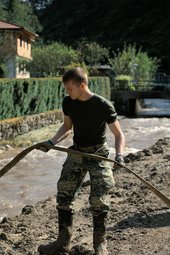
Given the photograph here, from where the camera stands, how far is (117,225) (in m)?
6.51

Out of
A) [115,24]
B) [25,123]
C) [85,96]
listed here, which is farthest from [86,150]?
[115,24]

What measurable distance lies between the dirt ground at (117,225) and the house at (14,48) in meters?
33.8

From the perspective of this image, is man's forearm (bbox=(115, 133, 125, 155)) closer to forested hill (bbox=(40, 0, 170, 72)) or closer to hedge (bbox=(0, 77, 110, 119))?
hedge (bbox=(0, 77, 110, 119))

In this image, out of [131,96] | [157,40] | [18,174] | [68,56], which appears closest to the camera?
[18,174]

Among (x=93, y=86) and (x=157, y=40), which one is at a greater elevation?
(x=157, y=40)

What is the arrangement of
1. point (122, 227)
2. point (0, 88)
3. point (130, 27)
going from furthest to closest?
point (130, 27)
point (0, 88)
point (122, 227)

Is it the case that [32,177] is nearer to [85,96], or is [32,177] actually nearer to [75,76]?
[85,96]

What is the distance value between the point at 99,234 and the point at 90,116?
1.18 m

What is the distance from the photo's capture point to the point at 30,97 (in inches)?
898

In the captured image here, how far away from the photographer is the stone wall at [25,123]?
18594mm

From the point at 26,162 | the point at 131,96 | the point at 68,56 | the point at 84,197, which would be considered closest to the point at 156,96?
the point at 131,96

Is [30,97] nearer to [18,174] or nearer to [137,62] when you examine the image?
[18,174]

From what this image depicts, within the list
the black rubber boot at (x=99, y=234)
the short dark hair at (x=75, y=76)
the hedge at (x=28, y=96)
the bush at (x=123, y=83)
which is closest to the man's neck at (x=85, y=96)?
the short dark hair at (x=75, y=76)

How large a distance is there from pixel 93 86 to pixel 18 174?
775 inches
